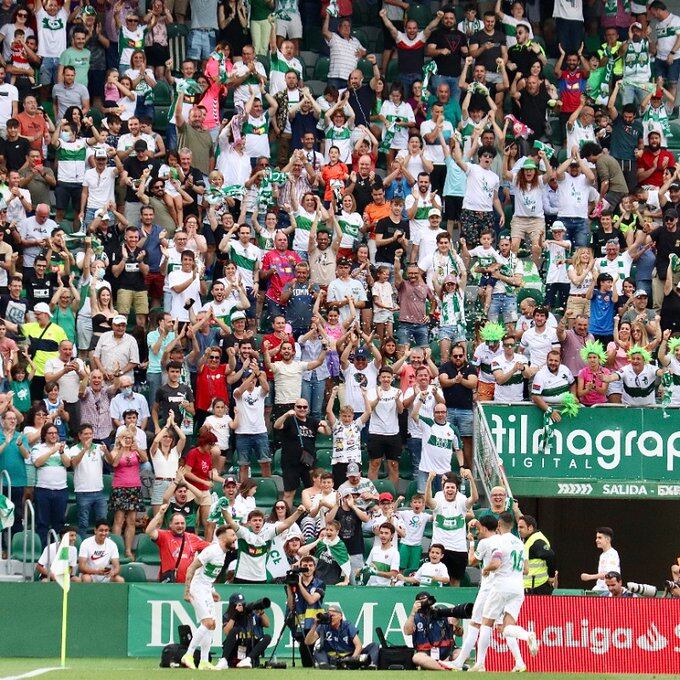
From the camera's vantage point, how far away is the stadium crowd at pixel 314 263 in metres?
22.4

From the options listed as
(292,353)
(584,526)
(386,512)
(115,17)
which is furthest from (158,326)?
(584,526)

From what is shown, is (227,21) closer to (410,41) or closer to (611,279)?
(410,41)

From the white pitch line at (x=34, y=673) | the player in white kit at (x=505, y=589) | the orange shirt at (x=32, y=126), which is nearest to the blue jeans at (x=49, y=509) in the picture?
the white pitch line at (x=34, y=673)

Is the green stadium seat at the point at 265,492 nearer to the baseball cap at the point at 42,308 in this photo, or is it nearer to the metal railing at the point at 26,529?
the metal railing at the point at 26,529

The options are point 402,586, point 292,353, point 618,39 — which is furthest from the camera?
point 618,39

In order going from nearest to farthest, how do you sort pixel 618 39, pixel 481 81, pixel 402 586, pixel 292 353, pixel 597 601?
pixel 597 601 < pixel 402 586 < pixel 292 353 < pixel 481 81 < pixel 618 39

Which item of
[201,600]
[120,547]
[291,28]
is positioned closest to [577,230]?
[291,28]

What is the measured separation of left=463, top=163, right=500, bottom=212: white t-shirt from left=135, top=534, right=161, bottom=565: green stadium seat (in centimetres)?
761

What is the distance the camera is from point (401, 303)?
2486 cm

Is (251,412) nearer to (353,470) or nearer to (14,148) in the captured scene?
(353,470)

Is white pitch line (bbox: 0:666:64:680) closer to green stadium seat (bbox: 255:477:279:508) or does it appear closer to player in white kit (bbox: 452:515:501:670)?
player in white kit (bbox: 452:515:501:670)

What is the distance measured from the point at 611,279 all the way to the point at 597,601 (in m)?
6.42

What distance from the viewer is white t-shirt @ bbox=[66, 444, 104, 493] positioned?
73.4 ft

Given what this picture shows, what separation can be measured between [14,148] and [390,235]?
5.68 metres
